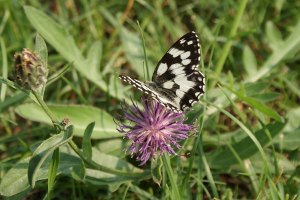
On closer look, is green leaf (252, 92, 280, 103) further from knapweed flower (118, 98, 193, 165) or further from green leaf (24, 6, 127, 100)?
green leaf (24, 6, 127, 100)

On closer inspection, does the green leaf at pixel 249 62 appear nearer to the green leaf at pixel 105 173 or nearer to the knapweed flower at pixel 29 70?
the green leaf at pixel 105 173

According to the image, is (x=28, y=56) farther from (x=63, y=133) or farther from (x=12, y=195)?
(x=12, y=195)

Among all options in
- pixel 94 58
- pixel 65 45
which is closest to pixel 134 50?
pixel 94 58

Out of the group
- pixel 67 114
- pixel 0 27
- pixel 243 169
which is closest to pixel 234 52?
pixel 243 169

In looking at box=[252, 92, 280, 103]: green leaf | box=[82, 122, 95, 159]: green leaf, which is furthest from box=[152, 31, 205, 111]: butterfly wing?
box=[252, 92, 280, 103]: green leaf

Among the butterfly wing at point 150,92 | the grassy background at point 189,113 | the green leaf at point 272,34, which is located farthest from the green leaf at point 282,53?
the butterfly wing at point 150,92

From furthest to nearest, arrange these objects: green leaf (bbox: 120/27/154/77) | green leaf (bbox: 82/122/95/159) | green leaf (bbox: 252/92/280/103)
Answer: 1. green leaf (bbox: 120/27/154/77)
2. green leaf (bbox: 252/92/280/103)
3. green leaf (bbox: 82/122/95/159)
